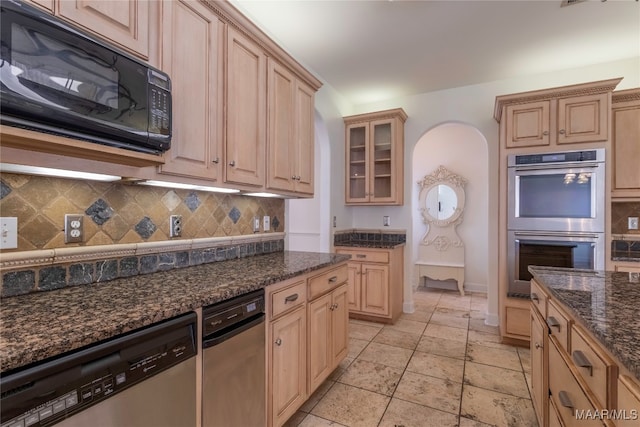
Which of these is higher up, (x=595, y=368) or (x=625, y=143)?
(x=625, y=143)

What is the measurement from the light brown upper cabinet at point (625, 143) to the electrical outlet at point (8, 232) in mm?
4364

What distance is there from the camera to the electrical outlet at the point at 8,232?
3.66 feet

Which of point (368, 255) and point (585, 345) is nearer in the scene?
point (585, 345)

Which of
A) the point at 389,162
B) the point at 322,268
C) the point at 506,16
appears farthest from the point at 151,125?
the point at 389,162

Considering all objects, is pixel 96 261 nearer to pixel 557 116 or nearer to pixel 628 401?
pixel 628 401

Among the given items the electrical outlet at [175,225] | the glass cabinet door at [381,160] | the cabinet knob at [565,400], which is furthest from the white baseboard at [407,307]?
the electrical outlet at [175,225]

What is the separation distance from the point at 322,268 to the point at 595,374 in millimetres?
1406

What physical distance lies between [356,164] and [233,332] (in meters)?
3.21

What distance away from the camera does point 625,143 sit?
287cm

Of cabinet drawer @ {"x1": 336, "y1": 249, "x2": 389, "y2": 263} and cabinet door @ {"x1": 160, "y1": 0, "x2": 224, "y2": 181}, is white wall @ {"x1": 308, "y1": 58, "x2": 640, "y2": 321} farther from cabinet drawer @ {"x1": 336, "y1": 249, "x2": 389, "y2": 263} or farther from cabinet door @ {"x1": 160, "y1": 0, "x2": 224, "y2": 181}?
cabinet door @ {"x1": 160, "y1": 0, "x2": 224, "y2": 181}

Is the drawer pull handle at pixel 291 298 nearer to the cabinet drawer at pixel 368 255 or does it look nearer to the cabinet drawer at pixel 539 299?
the cabinet drawer at pixel 539 299

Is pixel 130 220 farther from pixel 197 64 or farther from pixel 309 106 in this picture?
pixel 309 106

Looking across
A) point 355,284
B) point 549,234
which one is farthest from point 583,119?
point 355,284

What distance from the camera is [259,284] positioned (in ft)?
4.83
